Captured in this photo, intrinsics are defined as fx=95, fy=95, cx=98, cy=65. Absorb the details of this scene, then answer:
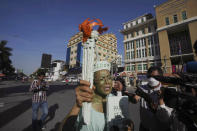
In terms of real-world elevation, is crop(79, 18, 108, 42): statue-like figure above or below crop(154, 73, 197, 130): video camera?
above

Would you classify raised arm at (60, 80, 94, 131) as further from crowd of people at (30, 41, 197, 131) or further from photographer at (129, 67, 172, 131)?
photographer at (129, 67, 172, 131)

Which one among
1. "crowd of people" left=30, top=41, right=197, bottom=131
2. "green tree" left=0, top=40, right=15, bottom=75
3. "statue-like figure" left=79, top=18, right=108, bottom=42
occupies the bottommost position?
"crowd of people" left=30, top=41, right=197, bottom=131

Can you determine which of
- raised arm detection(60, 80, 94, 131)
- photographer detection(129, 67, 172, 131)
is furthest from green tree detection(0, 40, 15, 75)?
photographer detection(129, 67, 172, 131)

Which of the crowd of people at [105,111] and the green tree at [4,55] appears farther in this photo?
the green tree at [4,55]

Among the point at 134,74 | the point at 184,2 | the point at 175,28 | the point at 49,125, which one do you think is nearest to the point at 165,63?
the point at 134,74

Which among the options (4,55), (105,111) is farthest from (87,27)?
(4,55)

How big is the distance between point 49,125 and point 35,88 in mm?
1686

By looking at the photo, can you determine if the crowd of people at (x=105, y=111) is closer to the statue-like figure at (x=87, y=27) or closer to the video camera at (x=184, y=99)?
the video camera at (x=184, y=99)

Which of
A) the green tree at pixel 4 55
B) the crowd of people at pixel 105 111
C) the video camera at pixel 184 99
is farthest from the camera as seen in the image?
the green tree at pixel 4 55

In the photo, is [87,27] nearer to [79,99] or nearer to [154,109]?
[79,99]

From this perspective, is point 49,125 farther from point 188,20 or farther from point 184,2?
point 184,2

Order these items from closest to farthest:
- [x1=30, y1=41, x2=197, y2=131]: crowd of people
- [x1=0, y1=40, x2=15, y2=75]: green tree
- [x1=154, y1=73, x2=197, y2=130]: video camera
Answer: [x1=154, y1=73, x2=197, y2=130]: video camera, [x1=30, y1=41, x2=197, y2=131]: crowd of people, [x1=0, y1=40, x2=15, y2=75]: green tree

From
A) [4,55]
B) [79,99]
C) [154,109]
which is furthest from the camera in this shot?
[4,55]

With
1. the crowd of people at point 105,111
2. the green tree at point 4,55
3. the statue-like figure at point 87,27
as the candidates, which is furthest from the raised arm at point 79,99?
the green tree at point 4,55
